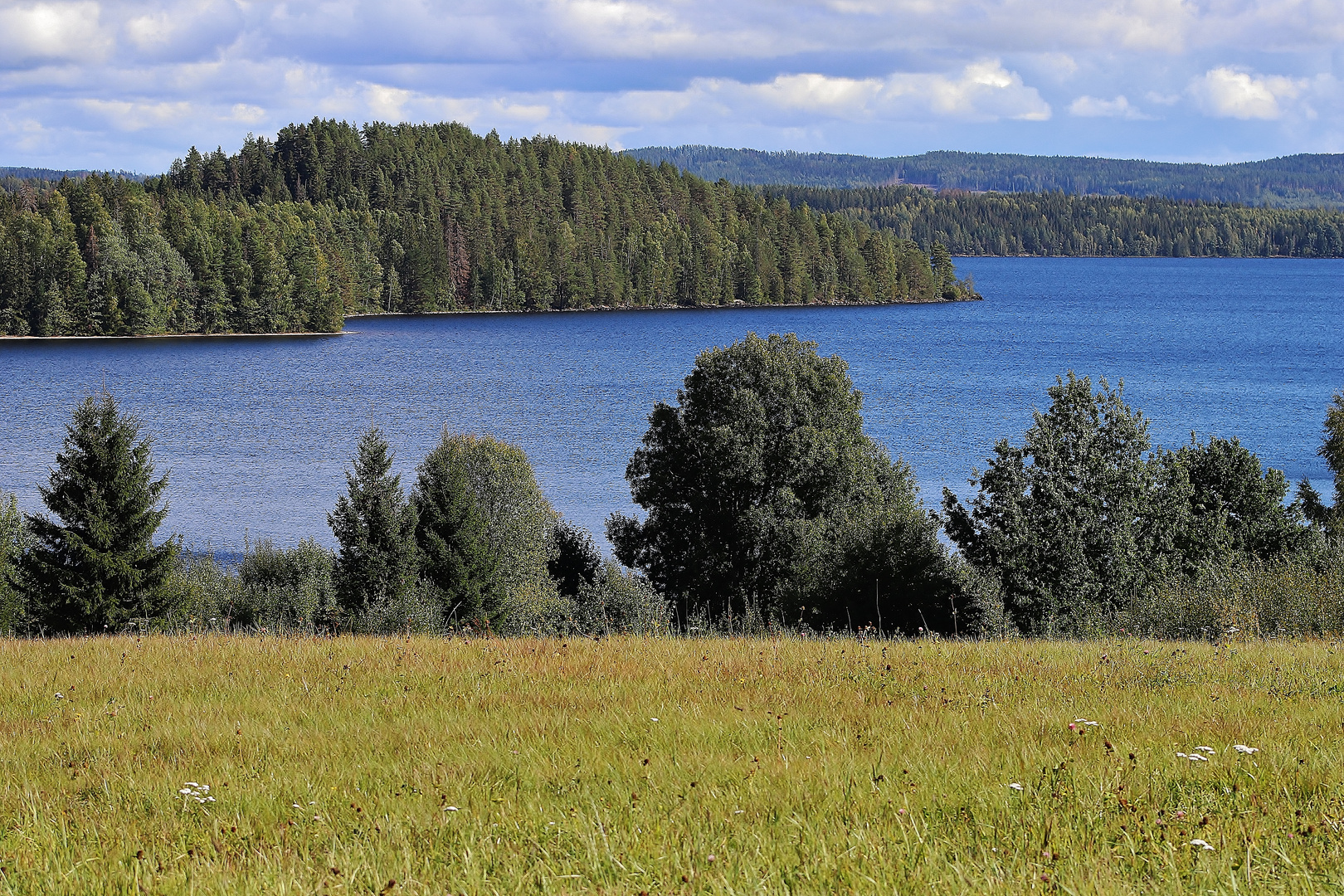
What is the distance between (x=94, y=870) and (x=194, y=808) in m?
0.77

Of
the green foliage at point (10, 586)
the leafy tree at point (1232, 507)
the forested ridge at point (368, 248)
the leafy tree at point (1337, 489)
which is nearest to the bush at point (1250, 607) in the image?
the leafy tree at point (1232, 507)

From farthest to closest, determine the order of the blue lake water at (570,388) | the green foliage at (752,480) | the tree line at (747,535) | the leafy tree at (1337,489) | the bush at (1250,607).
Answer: the blue lake water at (570,388) < the leafy tree at (1337,489) < the green foliage at (752,480) < the tree line at (747,535) < the bush at (1250,607)

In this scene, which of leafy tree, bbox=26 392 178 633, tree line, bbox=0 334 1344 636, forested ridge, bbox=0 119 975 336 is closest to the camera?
leafy tree, bbox=26 392 178 633

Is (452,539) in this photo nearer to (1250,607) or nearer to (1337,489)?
(1250,607)

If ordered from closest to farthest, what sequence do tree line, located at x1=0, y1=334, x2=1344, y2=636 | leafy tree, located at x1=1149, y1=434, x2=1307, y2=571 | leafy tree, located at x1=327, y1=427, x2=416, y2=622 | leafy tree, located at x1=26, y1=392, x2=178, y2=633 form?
leafy tree, located at x1=26, y1=392, x2=178, y2=633 → tree line, located at x1=0, y1=334, x2=1344, y2=636 → leafy tree, located at x1=1149, y1=434, x2=1307, y2=571 → leafy tree, located at x1=327, y1=427, x2=416, y2=622

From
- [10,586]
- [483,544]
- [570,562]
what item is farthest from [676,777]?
[570,562]

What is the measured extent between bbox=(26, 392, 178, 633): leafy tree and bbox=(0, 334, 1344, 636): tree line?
0.06 m

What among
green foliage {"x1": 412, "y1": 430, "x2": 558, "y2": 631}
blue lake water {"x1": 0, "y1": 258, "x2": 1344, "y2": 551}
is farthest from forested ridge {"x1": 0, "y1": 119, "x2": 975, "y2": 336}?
green foliage {"x1": 412, "y1": 430, "x2": 558, "y2": 631}

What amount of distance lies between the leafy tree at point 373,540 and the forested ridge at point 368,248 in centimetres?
9683

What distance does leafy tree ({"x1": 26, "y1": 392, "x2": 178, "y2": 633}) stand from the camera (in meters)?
27.9

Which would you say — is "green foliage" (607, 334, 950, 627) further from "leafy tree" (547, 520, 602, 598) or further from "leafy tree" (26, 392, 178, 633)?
"leafy tree" (26, 392, 178, 633)

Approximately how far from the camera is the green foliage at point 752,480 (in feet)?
119

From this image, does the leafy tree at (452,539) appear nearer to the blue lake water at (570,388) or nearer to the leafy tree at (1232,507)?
the blue lake water at (570,388)

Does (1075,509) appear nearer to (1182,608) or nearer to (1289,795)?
(1182,608)
